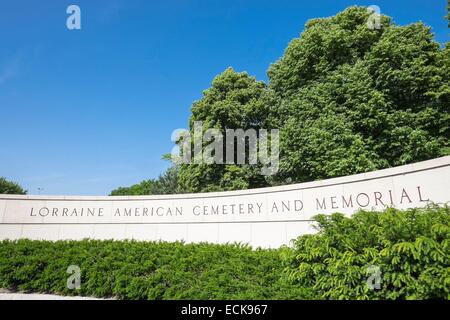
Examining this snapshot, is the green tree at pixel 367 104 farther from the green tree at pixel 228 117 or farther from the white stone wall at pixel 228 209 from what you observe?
the white stone wall at pixel 228 209

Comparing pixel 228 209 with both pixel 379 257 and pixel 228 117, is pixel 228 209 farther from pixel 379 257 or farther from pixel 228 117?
pixel 228 117

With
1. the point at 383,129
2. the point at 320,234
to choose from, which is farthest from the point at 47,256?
the point at 383,129

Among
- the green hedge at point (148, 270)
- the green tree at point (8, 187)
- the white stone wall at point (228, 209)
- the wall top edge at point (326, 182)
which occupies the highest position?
the green tree at point (8, 187)

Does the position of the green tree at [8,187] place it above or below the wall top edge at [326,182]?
above

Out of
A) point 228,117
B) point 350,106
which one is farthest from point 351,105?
point 228,117

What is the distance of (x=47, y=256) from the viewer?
7.85 meters

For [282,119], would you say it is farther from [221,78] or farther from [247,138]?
[221,78]

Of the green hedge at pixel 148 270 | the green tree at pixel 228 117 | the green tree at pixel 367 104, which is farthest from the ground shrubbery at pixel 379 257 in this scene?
the green tree at pixel 228 117

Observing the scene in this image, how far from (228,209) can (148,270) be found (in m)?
3.75

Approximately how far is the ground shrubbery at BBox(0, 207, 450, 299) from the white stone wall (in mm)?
1807

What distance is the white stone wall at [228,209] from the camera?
688 centimetres

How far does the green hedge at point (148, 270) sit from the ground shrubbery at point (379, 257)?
1.47 feet

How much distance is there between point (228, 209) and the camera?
392 inches

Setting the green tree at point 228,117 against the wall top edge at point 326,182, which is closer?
the wall top edge at point 326,182
